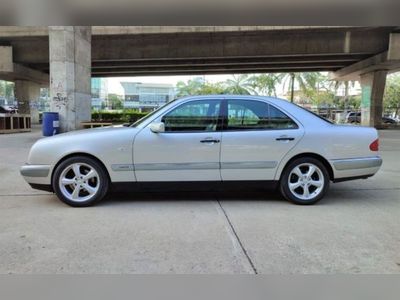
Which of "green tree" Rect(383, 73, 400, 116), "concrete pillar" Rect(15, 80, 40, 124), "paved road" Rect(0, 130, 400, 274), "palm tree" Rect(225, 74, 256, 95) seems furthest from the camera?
"green tree" Rect(383, 73, 400, 116)

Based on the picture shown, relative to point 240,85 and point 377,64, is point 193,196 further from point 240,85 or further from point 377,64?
point 240,85

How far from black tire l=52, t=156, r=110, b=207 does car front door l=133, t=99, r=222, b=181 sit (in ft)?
1.61

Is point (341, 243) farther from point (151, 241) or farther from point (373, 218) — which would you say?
point (151, 241)

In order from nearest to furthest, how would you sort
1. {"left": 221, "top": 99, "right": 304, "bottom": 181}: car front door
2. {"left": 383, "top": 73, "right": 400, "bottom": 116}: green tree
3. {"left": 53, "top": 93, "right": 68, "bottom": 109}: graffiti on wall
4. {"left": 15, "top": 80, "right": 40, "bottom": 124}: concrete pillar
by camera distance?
{"left": 221, "top": 99, "right": 304, "bottom": 181}: car front door, {"left": 53, "top": 93, "right": 68, "bottom": 109}: graffiti on wall, {"left": 15, "top": 80, "right": 40, "bottom": 124}: concrete pillar, {"left": 383, "top": 73, "right": 400, "bottom": 116}: green tree

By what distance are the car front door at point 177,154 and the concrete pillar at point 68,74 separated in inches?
477

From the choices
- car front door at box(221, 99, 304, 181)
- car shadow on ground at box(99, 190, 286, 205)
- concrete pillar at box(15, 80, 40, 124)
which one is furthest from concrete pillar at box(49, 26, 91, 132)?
concrete pillar at box(15, 80, 40, 124)

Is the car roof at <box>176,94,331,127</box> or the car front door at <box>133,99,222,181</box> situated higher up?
the car roof at <box>176,94,331,127</box>

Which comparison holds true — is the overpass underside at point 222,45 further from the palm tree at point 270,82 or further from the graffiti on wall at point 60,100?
the palm tree at point 270,82

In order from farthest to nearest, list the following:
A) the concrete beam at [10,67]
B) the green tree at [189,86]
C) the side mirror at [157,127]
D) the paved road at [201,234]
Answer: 1. the green tree at [189,86]
2. the concrete beam at [10,67]
3. the side mirror at [157,127]
4. the paved road at [201,234]

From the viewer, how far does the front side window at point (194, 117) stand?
591cm

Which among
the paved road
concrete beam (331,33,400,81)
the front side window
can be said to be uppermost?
concrete beam (331,33,400,81)

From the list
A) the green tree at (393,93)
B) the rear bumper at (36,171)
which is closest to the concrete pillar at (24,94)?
the rear bumper at (36,171)

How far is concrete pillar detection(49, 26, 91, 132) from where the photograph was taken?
54.2 ft

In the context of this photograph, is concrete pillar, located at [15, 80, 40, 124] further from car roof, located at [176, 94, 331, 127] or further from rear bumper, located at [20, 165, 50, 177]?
car roof, located at [176, 94, 331, 127]
